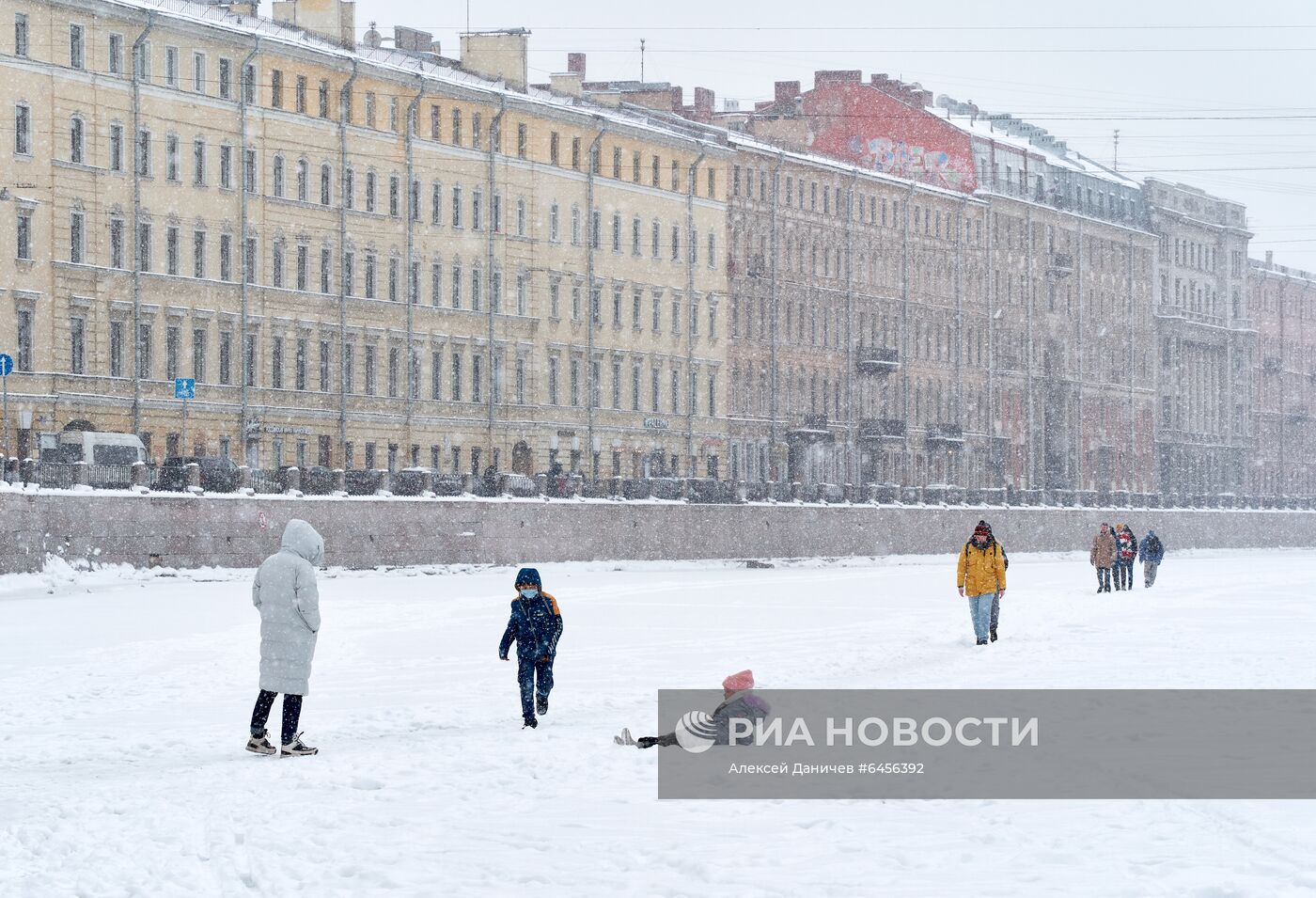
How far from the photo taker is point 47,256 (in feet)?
183

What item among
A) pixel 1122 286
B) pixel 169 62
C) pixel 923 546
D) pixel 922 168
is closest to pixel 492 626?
pixel 169 62

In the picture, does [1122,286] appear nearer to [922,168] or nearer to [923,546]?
[922,168]

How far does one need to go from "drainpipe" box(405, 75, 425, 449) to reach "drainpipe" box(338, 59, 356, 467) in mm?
2547

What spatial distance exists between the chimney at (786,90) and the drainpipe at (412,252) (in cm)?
3162

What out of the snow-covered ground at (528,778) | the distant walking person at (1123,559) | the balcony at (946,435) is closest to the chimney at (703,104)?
the balcony at (946,435)

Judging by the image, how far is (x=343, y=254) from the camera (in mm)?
64812

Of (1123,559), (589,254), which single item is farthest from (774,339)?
(1123,559)

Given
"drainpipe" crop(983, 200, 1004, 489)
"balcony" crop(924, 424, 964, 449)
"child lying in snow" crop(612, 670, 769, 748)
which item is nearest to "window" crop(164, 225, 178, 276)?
"balcony" crop(924, 424, 964, 449)

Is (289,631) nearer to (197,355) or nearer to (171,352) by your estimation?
(171,352)

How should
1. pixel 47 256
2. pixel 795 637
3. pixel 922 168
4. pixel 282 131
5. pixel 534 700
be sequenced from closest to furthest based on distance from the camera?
pixel 534 700 → pixel 795 637 → pixel 47 256 → pixel 282 131 → pixel 922 168

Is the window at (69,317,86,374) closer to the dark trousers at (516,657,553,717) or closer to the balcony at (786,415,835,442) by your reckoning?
the balcony at (786,415,835,442)

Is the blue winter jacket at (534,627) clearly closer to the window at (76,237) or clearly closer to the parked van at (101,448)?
the parked van at (101,448)

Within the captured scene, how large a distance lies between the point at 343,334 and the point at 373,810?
52607 mm

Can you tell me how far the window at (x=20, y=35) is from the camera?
5466 cm
